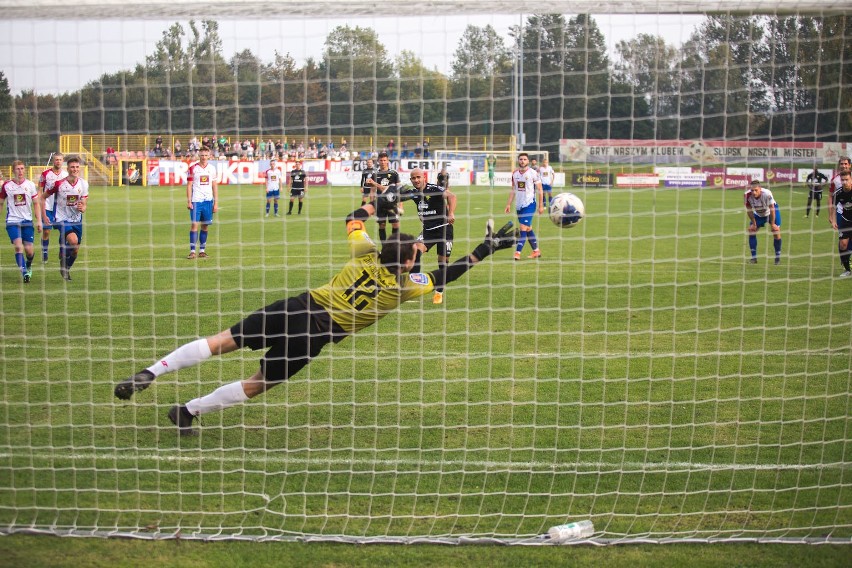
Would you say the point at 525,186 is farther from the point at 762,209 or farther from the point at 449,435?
the point at 449,435

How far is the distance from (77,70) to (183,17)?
824 millimetres

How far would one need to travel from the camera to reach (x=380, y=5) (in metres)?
5.21

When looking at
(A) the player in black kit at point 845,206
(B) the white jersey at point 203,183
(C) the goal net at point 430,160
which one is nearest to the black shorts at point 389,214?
(C) the goal net at point 430,160

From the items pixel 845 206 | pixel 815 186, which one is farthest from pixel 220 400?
pixel 845 206

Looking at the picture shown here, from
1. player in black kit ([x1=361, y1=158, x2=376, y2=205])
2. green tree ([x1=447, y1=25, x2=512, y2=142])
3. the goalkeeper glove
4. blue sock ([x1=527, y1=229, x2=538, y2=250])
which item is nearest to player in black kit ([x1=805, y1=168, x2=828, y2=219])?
the goalkeeper glove

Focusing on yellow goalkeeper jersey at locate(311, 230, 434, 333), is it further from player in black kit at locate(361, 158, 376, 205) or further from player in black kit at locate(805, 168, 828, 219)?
player in black kit at locate(805, 168, 828, 219)

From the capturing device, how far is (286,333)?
20.3ft

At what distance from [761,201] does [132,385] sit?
13.4m

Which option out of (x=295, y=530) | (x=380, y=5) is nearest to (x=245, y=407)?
(x=295, y=530)

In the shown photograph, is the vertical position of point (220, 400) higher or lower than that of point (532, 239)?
lower

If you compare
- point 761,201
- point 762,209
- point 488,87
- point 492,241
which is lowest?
point 492,241

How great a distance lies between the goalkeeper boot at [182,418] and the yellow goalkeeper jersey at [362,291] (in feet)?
4.50

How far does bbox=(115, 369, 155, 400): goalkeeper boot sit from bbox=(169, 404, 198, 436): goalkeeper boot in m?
0.53

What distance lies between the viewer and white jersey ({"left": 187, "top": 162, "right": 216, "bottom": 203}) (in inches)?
642
